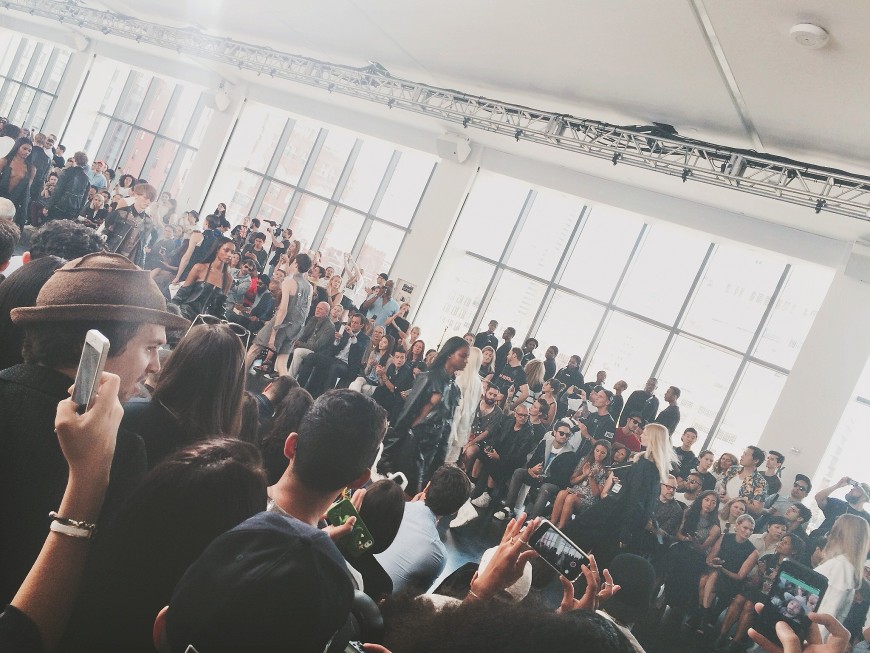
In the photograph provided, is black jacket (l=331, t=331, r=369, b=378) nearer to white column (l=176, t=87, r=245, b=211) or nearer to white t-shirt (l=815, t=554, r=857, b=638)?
white t-shirt (l=815, t=554, r=857, b=638)

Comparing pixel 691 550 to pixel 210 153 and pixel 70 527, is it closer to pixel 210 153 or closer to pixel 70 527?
pixel 70 527

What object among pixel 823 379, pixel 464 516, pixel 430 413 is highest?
pixel 823 379

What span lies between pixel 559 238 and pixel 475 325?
2.33 metres

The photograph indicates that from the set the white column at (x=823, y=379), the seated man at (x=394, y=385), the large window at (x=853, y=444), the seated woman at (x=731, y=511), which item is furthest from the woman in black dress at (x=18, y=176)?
the large window at (x=853, y=444)

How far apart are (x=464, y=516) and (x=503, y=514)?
2.21 ft

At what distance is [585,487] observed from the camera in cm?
573

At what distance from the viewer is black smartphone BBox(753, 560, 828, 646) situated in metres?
2.88

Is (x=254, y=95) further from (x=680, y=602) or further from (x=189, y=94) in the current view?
(x=680, y=602)

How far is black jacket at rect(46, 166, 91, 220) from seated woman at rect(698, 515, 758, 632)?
27.0ft

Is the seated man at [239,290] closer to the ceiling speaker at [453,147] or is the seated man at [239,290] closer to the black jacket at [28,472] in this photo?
the ceiling speaker at [453,147]

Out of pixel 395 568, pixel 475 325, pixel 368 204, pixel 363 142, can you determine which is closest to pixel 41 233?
pixel 395 568

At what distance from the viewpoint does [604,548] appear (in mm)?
5137

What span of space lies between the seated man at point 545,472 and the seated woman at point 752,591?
1.69 meters

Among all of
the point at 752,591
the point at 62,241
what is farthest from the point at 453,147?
the point at 62,241
